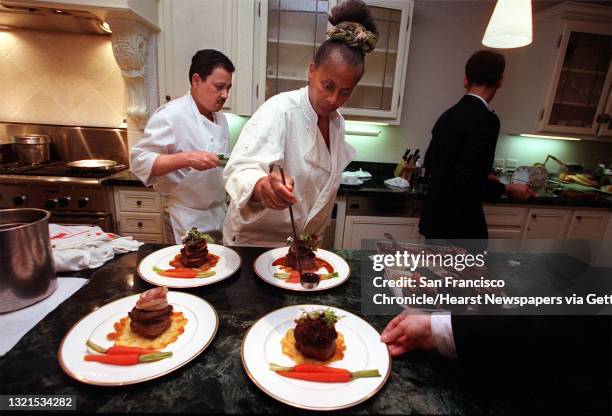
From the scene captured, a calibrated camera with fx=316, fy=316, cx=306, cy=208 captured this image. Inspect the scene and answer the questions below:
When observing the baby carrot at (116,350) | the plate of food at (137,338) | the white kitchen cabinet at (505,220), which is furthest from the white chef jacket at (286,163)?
the white kitchen cabinet at (505,220)

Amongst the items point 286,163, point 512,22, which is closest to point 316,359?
point 286,163

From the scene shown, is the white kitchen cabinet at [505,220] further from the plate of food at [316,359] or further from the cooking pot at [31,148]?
the cooking pot at [31,148]

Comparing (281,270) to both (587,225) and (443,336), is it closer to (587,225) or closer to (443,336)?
(443,336)

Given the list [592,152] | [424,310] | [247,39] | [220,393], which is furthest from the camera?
[592,152]

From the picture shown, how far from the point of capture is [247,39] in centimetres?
242

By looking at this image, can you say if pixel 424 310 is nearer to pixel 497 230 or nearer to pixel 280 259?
pixel 280 259

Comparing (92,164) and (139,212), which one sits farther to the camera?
(92,164)

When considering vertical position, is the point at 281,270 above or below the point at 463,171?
below

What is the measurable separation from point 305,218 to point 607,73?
315 cm

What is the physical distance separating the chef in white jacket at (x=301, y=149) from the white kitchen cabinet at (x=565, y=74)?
2.28 m

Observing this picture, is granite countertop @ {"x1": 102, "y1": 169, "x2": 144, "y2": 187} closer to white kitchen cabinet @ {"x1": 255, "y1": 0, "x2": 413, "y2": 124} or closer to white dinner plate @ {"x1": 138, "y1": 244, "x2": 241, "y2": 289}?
white kitchen cabinet @ {"x1": 255, "y1": 0, "x2": 413, "y2": 124}

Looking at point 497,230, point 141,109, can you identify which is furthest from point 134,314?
point 497,230

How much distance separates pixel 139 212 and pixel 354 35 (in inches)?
81.5

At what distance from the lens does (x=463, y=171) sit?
1846 mm
